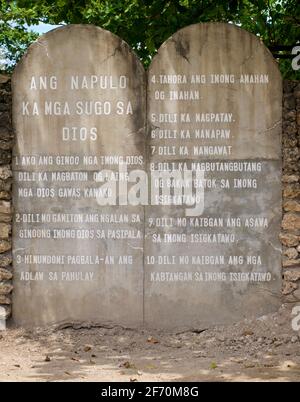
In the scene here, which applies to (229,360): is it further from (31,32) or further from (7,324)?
(31,32)

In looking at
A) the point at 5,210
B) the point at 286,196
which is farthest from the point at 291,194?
the point at 5,210

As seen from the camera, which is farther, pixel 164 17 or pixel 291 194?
pixel 164 17

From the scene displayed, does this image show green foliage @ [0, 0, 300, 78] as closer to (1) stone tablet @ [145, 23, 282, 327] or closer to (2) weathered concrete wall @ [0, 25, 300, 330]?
(1) stone tablet @ [145, 23, 282, 327]

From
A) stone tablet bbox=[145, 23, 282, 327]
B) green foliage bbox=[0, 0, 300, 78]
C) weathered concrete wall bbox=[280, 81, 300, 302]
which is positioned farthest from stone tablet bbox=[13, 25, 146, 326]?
green foliage bbox=[0, 0, 300, 78]

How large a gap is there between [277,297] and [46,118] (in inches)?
111

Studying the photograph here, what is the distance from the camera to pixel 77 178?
281 inches

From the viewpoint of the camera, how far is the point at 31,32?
19.0 meters

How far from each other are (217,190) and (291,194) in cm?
71

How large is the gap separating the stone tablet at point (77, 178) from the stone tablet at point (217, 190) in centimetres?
21

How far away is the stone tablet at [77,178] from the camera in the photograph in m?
7.09

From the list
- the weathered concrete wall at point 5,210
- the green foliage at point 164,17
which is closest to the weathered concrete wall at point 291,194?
the green foliage at point 164,17

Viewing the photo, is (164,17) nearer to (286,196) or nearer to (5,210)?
(286,196)

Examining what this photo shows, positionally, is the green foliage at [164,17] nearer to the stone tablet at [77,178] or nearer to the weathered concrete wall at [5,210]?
the stone tablet at [77,178]

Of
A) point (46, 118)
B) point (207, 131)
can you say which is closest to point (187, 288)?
point (207, 131)
